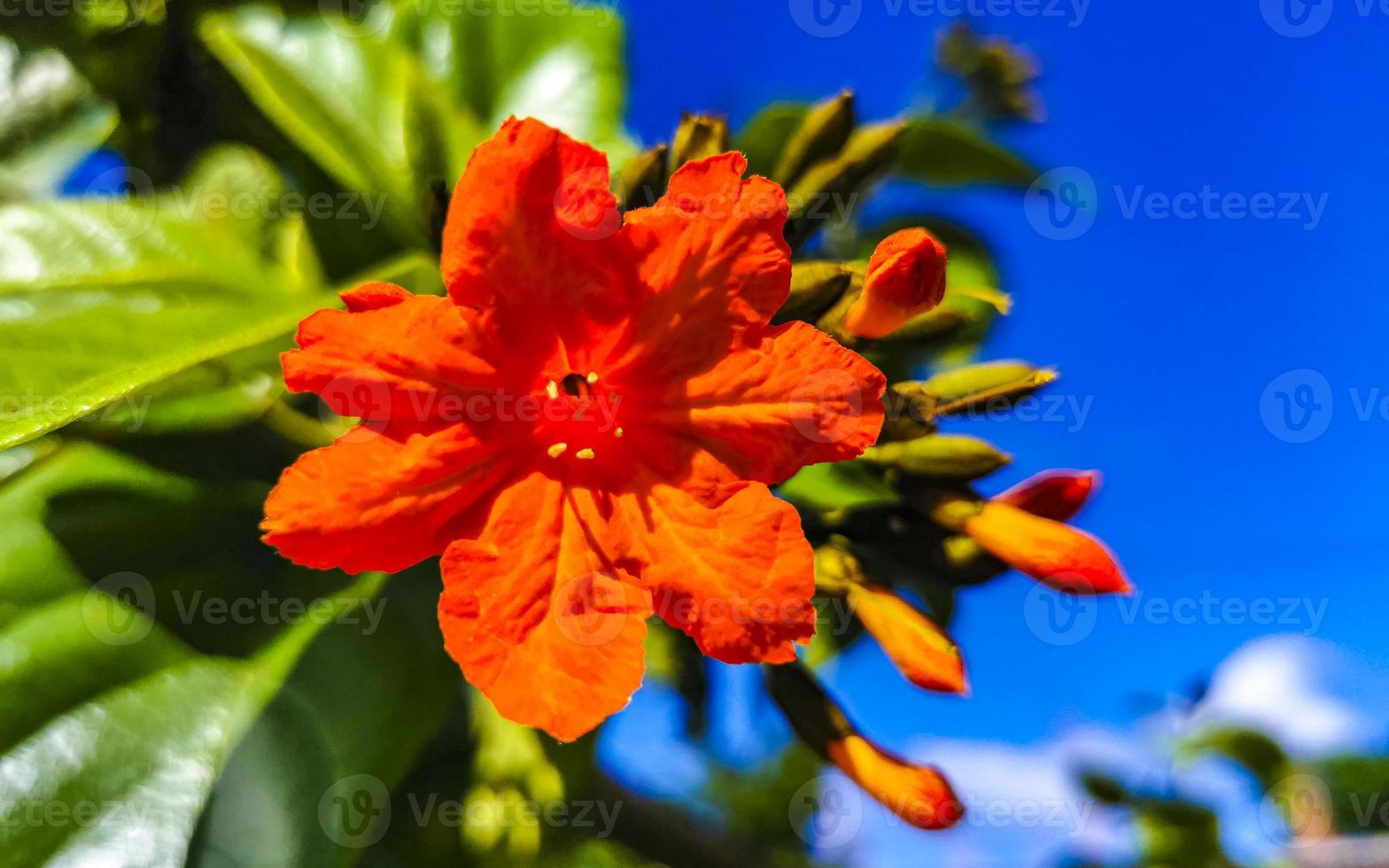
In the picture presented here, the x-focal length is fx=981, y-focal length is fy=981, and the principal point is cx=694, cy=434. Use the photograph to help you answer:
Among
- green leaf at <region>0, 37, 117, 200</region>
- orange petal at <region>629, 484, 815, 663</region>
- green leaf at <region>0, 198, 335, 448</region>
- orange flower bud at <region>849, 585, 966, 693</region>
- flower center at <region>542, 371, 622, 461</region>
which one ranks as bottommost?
green leaf at <region>0, 37, 117, 200</region>

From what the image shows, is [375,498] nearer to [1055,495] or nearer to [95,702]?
[95,702]

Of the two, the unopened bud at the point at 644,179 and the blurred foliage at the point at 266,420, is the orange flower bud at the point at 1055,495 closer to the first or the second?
the blurred foliage at the point at 266,420

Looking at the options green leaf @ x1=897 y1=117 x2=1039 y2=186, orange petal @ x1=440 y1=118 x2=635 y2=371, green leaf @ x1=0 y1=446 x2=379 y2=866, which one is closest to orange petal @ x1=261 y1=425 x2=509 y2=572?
orange petal @ x1=440 y1=118 x2=635 y2=371

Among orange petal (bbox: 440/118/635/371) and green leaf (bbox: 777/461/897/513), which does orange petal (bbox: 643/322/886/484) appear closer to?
orange petal (bbox: 440/118/635/371)

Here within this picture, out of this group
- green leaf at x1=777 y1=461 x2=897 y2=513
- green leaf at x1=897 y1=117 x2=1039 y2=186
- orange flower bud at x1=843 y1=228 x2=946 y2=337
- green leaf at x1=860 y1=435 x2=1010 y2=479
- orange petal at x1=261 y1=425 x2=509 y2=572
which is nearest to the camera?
orange petal at x1=261 y1=425 x2=509 y2=572

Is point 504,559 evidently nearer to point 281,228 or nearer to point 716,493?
point 716,493

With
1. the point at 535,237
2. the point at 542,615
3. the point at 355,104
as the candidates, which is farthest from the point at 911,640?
the point at 355,104
